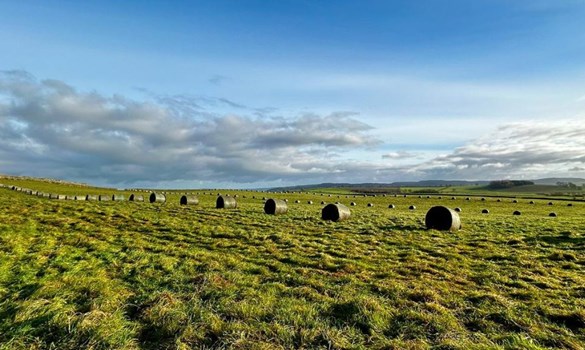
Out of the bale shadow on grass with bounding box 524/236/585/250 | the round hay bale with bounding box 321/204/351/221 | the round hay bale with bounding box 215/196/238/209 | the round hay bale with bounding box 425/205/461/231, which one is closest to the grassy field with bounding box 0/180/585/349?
the bale shadow on grass with bounding box 524/236/585/250

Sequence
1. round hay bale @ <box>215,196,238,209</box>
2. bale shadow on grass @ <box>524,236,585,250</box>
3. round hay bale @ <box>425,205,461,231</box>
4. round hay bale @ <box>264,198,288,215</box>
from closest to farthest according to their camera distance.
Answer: bale shadow on grass @ <box>524,236,585,250</box> → round hay bale @ <box>425,205,461,231</box> → round hay bale @ <box>264,198,288,215</box> → round hay bale @ <box>215,196,238,209</box>

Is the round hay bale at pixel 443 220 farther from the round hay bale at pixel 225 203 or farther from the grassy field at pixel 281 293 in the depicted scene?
the round hay bale at pixel 225 203

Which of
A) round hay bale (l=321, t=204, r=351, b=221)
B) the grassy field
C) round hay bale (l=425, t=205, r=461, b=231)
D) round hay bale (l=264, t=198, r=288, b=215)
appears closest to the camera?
the grassy field

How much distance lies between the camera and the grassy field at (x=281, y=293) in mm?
5723

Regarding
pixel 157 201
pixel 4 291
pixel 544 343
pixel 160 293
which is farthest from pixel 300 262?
pixel 157 201

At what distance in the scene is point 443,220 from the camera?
21891 mm

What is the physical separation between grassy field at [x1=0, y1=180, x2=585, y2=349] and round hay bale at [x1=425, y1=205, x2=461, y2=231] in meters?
5.38

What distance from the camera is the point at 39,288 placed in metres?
7.64

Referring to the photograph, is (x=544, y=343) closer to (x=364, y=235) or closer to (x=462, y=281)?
(x=462, y=281)

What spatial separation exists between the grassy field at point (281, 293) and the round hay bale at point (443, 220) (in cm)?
538

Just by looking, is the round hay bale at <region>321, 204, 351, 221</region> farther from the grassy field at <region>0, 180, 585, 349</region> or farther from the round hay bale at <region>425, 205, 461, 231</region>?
the grassy field at <region>0, 180, 585, 349</region>

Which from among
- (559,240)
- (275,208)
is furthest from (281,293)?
(275,208)

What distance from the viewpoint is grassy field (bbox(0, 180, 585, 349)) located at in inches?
225

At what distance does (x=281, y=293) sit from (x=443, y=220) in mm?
17003
